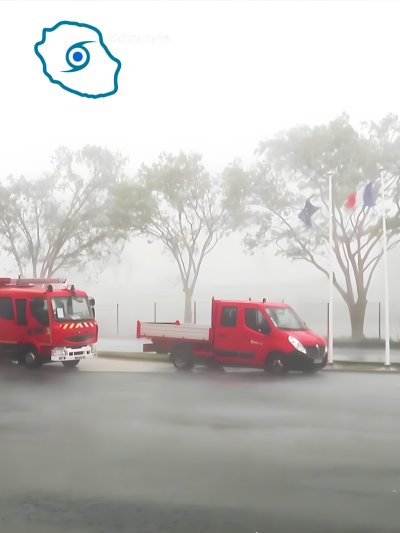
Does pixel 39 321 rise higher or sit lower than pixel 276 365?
higher

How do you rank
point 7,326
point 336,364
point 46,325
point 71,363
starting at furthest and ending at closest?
point 71,363
point 336,364
point 7,326
point 46,325

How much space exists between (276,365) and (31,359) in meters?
6.81

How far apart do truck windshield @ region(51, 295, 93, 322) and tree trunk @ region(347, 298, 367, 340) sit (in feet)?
48.6

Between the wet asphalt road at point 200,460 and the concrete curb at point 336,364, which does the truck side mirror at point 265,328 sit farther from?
the wet asphalt road at point 200,460

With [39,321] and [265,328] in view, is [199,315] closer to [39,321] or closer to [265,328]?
[39,321]

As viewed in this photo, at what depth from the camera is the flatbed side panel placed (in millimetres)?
20328

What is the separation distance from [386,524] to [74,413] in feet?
24.0

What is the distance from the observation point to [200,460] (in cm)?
A: 870

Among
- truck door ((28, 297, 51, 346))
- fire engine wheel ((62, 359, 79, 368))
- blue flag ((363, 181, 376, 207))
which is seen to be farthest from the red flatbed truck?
blue flag ((363, 181, 376, 207))

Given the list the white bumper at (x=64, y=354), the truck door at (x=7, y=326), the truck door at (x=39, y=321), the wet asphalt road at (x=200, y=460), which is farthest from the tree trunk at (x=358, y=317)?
the wet asphalt road at (x=200, y=460)

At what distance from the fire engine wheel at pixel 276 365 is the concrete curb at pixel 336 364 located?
1937 millimetres

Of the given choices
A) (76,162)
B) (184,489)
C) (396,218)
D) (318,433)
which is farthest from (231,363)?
(76,162)

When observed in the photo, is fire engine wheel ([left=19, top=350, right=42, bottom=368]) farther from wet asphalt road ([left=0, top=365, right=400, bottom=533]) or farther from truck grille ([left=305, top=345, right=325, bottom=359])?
truck grille ([left=305, top=345, right=325, bottom=359])

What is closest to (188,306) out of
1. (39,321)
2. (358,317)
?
(358,317)
